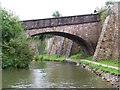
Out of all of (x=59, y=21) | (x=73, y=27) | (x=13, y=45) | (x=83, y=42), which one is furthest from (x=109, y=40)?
(x=13, y=45)

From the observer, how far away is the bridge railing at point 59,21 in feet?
96.5

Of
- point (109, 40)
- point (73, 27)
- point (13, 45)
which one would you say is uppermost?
point (73, 27)

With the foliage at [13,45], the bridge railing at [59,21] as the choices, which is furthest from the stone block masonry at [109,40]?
the foliage at [13,45]

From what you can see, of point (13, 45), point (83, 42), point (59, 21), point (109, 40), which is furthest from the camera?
point (83, 42)

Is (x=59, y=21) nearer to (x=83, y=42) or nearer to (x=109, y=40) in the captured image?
(x=83, y=42)

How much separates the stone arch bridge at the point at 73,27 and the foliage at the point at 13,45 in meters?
4.96

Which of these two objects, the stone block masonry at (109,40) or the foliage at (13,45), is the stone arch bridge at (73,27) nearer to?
the stone block masonry at (109,40)

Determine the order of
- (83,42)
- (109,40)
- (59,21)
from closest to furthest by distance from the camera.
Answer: (109,40) < (59,21) < (83,42)

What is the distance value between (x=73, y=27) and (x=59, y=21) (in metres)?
1.65

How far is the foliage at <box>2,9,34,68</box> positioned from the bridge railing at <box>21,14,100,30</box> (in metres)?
4.96

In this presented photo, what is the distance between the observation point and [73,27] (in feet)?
102

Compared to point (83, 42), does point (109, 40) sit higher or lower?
higher

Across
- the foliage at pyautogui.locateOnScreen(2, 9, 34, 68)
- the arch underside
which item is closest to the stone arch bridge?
the arch underside

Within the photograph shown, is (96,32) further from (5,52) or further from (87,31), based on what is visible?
(5,52)
